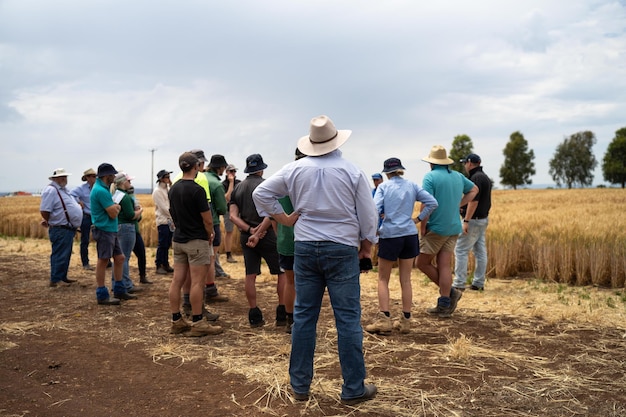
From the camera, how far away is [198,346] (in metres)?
5.84

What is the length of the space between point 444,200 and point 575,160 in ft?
344

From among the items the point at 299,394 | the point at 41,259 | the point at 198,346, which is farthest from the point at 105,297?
the point at 41,259

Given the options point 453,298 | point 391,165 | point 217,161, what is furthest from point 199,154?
point 453,298

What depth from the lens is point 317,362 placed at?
5227 mm

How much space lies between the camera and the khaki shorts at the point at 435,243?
6996 millimetres

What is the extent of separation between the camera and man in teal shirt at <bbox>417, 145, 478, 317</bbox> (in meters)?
6.93

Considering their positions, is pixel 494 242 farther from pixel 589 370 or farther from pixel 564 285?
pixel 589 370

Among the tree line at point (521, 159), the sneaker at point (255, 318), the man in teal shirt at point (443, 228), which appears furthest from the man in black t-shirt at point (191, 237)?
the tree line at point (521, 159)

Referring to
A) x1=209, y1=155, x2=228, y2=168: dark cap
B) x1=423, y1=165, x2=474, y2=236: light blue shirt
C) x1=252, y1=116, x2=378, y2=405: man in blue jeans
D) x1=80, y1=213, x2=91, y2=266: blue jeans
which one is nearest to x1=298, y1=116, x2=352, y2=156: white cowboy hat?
x1=252, y1=116, x2=378, y2=405: man in blue jeans

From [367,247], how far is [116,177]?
536 centimetres

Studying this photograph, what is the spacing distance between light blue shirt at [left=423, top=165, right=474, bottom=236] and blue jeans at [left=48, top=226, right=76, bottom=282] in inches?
245

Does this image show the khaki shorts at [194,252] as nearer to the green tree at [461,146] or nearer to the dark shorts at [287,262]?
the dark shorts at [287,262]

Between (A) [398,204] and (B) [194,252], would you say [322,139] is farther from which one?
(B) [194,252]

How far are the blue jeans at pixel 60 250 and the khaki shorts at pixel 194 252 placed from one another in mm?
4037
